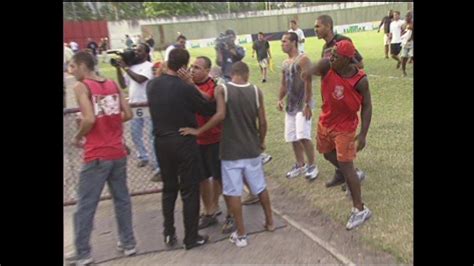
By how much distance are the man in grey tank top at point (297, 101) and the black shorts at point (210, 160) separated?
4.53ft

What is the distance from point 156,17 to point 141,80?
153 ft

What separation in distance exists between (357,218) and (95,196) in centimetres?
229

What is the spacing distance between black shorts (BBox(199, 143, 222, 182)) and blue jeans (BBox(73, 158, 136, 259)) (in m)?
0.79

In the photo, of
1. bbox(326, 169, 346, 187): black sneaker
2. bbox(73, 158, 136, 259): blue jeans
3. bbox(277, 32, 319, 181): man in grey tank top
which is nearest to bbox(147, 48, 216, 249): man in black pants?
bbox(73, 158, 136, 259): blue jeans

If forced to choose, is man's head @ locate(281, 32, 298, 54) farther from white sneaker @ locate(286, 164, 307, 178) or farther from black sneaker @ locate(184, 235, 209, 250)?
black sneaker @ locate(184, 235, 209, 250)

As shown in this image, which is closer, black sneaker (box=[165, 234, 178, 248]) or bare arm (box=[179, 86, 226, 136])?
bare arm (box=[179, 86, 226, 136])

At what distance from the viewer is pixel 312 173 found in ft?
18.3

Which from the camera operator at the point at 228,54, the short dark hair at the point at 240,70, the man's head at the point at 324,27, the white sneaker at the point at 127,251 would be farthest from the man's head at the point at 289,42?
the camera operator at the point at 228,54

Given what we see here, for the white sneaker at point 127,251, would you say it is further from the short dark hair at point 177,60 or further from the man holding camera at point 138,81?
the man holding camera at point 138,81

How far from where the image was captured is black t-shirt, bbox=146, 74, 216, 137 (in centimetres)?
370

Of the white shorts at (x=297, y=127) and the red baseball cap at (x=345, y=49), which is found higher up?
the red baseball cap at (x=345, y=49)

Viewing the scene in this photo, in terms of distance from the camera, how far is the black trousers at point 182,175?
3.77 meters

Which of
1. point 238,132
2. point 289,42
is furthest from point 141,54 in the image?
point 238,132
